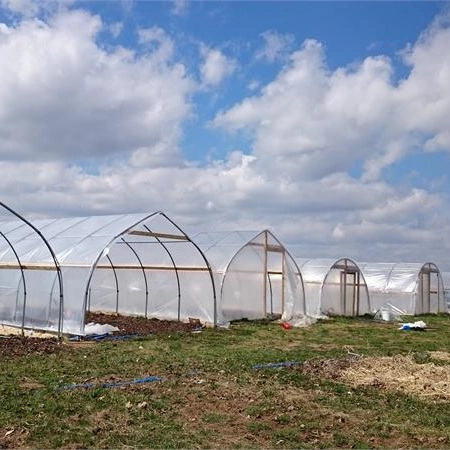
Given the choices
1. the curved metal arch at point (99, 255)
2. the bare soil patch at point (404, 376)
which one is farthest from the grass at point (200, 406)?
the curved metal arch at point (99, 255)

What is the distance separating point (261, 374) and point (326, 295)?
17.0 meters

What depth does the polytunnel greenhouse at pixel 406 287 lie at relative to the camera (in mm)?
29781

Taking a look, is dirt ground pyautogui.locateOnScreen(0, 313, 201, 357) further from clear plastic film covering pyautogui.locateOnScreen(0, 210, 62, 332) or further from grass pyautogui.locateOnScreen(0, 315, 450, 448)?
clear plastic film covering pyautogui.locateOnScreen(0, 210, 62, 332)

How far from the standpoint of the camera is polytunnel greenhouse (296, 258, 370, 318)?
2648 centimetres

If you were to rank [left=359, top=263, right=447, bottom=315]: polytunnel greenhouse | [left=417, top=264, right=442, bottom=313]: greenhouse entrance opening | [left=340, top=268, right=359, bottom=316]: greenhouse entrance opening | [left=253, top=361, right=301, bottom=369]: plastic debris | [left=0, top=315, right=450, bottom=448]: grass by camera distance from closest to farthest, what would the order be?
[left=0, top=315, right=450, bottom=448]: grass
[left=253, top=361, right=301, bottom=369]: plastic debris
[left=340, top=268, right=359, bottom=316]: greenhouse entrance opening
[left=359, top=263, right=447, bottom=315]: polytunnel greenhouse
[left=417, top=264, right=442, bottom=313]: greenhouse entrance opening

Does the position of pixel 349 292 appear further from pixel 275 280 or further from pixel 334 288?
pixel 275 280

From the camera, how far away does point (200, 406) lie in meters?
7.97

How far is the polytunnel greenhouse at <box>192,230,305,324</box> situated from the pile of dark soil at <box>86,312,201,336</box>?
260cm

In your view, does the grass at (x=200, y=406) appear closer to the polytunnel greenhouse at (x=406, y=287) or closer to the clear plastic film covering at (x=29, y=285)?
the clear plastic film covering at (x=29, y=285)

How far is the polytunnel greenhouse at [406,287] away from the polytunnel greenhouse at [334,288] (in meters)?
2.21

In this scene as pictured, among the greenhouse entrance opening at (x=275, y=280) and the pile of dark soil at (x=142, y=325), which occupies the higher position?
the greenhouse entrance opening at (x=275, y=280)

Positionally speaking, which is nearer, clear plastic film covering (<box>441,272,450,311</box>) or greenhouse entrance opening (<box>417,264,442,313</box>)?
greenhouse entrance opening (<box>417,264,442,313</box>)

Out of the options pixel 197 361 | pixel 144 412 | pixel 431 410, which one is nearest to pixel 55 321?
pixel 197 361

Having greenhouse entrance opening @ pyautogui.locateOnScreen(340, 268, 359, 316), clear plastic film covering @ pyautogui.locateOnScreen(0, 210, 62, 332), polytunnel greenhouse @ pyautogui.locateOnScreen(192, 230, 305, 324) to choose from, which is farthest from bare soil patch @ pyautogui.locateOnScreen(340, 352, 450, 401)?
greenhouse entrance opening @ pyautogui.locateOnScreen(340, 268, 359, 316)
